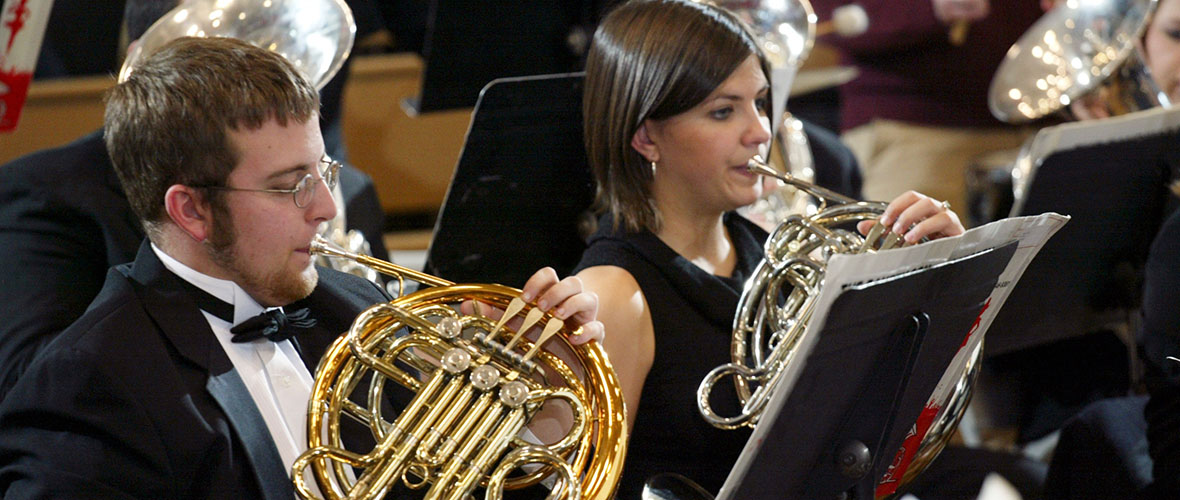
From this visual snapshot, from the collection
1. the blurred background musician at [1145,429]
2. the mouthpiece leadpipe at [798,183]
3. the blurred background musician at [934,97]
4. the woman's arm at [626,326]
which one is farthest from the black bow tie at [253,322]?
the blurred background musician at [934,97]

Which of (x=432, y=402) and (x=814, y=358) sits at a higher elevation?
(x=814, y=358)

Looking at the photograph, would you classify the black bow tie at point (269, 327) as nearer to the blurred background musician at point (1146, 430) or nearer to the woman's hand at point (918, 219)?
the woman's hand at point (918, 219)

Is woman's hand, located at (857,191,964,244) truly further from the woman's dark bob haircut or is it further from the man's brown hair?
the man's brown hair

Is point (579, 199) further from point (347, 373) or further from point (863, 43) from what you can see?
point (863, 43)

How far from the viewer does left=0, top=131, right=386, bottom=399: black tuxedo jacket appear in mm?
1977

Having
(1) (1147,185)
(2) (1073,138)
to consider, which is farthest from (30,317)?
(1) (1147,185)

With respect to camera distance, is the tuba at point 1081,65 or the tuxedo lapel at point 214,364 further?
the tuba at point 1081,65

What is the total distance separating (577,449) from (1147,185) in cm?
148

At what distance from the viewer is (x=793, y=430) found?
128cm

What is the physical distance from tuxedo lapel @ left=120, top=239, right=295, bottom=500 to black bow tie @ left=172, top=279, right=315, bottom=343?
0.03m

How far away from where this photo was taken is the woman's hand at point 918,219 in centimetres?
169

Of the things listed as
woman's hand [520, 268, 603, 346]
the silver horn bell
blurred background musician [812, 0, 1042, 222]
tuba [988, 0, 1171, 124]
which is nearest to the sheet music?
woman's hand [520, 268, 603, 346]

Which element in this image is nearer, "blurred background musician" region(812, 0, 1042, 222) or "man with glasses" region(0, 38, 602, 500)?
"man with glasses" region(0, 38, 602, 500)

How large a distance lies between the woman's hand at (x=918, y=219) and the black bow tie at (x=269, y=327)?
0.84m
